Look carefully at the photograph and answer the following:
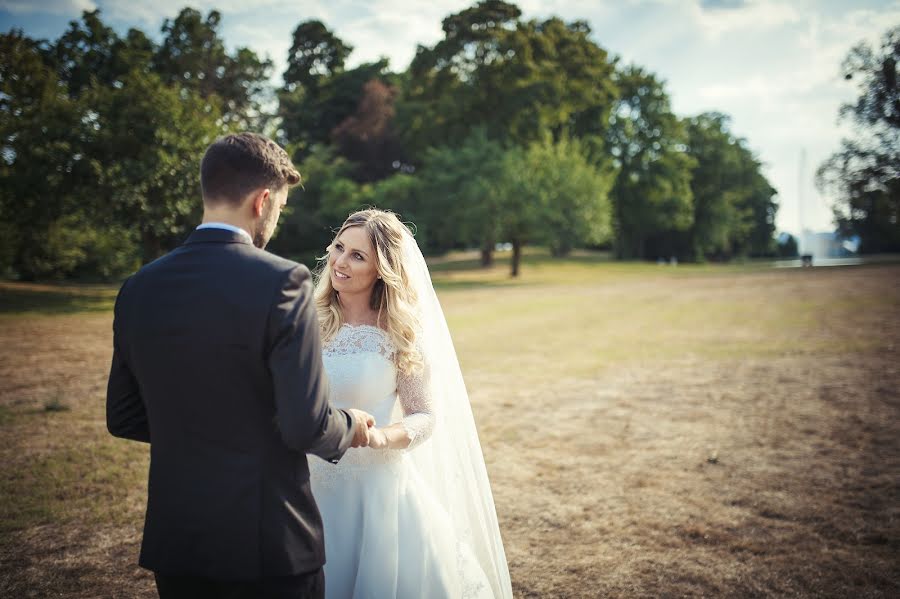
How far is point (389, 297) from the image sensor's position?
3.13 m

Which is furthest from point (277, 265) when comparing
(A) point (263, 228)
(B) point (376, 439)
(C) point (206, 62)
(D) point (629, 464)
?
(C) point (206, 62)

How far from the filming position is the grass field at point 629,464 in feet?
13.9

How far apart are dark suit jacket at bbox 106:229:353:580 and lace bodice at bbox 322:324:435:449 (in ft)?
2.82

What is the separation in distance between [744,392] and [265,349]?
31.9 ft

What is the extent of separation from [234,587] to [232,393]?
708mm

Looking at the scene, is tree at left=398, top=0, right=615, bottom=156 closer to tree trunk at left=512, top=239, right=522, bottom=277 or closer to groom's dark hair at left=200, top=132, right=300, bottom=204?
tree trunk at left=512, top=239, right=522, bottom=277

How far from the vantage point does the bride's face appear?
310 centimetres

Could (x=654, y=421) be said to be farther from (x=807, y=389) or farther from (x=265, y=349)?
(x=265, y=349)

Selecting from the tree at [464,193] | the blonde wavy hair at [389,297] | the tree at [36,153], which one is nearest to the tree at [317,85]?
the tree at [464,193]

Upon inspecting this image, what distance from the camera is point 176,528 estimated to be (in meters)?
1.97

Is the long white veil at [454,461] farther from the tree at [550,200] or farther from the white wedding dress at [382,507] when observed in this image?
the tree at [550,200]

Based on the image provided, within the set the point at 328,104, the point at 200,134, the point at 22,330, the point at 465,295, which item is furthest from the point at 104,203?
the point at 328,104

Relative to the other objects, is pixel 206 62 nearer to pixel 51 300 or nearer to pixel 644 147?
pixel 51 300

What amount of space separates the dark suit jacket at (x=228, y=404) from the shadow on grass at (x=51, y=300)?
19.2 m
